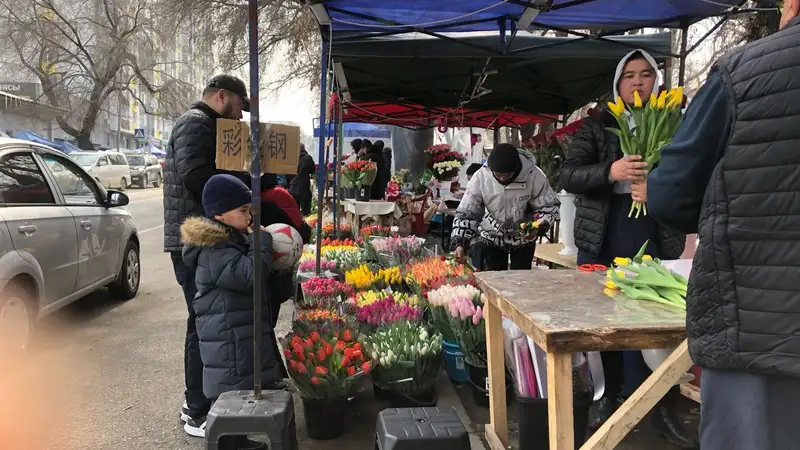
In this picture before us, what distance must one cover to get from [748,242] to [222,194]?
7.06 feet

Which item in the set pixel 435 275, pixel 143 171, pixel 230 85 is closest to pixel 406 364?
pixel 435 275

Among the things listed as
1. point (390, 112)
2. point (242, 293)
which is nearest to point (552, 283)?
point (242, 293)

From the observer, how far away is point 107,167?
920 inches

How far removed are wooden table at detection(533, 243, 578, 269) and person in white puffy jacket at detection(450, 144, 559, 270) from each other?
0.19 metres

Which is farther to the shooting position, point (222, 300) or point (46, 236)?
point (46, 236)

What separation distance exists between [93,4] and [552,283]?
1258 inches

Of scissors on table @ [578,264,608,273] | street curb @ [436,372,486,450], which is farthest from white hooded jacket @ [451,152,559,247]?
scissors on table @ [578,264,608,273]

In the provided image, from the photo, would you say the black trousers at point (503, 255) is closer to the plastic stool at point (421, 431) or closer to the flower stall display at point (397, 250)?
the flower stall display at point (397, 250)

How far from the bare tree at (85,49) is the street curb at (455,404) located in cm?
2520

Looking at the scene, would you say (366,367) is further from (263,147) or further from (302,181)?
Result: (302,181)

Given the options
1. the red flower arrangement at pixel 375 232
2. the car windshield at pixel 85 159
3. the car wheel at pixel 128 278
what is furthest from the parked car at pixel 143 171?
the red flower arrangement at pixel 375 232

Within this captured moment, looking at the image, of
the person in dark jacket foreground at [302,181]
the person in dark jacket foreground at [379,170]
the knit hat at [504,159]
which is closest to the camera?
the knit hat at [504,159]

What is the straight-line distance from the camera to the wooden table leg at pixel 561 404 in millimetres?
1781

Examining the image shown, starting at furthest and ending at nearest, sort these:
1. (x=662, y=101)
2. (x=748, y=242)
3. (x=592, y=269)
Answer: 1. (x=592, y=269)
2. (x=662, y=101)
3. (x=748, y=242)
